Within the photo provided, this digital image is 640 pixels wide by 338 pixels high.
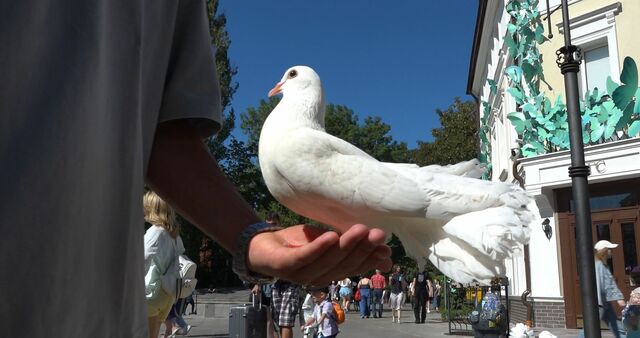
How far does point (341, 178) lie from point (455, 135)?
32.4 m

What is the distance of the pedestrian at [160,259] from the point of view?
4746 mm

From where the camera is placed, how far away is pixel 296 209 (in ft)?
5.16

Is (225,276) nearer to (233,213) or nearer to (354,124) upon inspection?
(354,124)

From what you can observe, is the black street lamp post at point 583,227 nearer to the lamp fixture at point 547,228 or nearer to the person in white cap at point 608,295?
the person in white cap at point 608,295

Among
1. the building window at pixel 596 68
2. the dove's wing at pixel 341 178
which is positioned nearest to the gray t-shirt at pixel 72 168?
the dove's wing at pixel 341 178

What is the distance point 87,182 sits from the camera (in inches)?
33.1

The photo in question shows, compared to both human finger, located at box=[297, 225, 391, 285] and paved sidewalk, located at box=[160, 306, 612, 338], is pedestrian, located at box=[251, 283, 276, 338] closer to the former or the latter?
paved sidewalk, located at box=[160, 306, 612, 338]

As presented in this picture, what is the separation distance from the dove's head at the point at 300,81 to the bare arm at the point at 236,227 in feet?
2.11

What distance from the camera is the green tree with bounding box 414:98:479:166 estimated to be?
3180 cm

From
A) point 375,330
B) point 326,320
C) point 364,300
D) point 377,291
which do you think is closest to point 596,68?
point 375,330

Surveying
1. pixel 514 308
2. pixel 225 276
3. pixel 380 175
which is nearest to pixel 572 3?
pixel 514 308

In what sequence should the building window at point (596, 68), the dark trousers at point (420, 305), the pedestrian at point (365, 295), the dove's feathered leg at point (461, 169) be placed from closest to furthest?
the dove's feathered leg at point (461, 169)
the building window at point (596, 68)
the dark trousers at point (420, 305)
the pedestrian at point (365, 295)

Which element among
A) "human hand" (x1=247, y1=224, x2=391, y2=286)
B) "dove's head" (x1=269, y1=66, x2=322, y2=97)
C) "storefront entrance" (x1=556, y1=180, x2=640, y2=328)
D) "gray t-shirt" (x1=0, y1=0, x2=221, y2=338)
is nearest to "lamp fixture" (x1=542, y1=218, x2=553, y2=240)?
"storefront entrance" (x1=556, y1=180, x2=640, y2=328)

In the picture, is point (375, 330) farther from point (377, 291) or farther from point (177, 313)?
point (177, 313)
